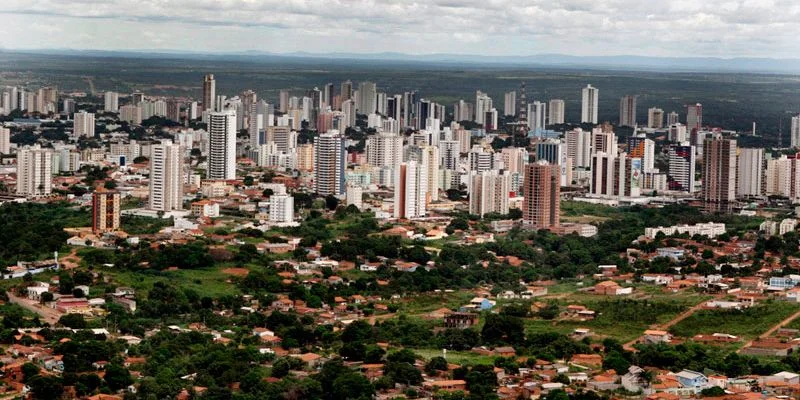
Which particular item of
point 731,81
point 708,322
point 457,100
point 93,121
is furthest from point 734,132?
point 708,322

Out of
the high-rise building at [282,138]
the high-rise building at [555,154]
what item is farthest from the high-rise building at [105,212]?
the high-rise building at [282,138]

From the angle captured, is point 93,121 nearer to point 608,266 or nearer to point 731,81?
point 608,266

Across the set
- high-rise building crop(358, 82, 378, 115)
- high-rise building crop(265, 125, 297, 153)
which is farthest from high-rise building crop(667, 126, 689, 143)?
high-rise building crop(265, 125, 297, 153)

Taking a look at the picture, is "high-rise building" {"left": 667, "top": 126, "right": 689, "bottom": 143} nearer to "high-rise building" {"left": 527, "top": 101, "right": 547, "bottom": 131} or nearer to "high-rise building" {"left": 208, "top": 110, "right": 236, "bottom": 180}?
"high-rise building" {"left": 527, "top": 101, "right": 547, "bottom": 131}

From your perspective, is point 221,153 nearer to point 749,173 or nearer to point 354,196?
point 354,196

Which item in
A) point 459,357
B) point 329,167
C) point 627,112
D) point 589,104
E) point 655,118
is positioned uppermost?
point 589,104

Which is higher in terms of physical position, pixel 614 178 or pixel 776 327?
pixel 614 178

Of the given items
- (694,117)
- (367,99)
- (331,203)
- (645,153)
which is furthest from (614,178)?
(367,99)

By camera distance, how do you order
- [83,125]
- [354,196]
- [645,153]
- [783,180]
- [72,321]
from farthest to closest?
[83,125] → [645,153] → [783,180] → [354,196] → [72,321]
